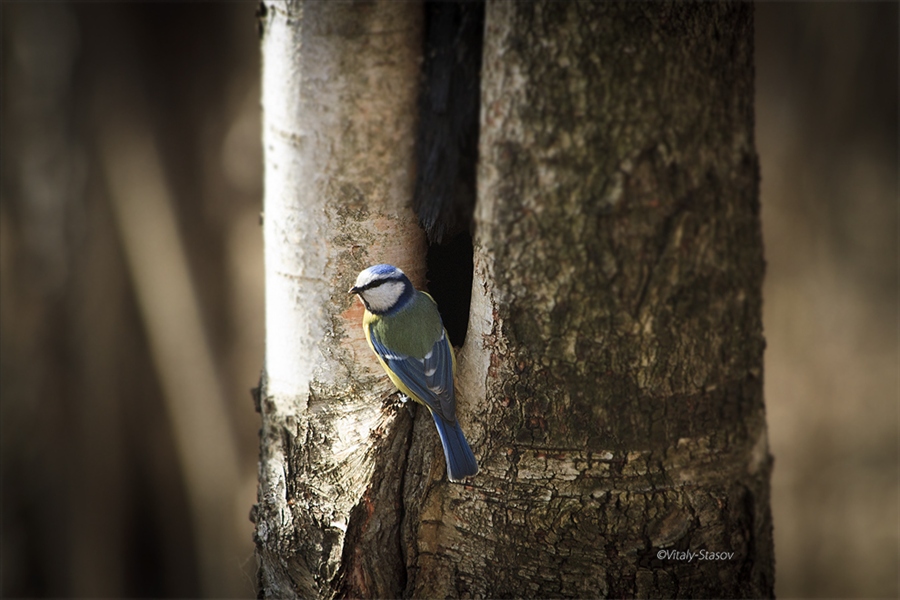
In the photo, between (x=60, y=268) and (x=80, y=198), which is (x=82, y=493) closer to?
→ (x=60, y=268)

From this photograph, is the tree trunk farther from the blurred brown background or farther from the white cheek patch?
the blurred brown background

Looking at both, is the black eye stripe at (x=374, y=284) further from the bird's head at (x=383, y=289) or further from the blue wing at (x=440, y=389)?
the blue wing at (x=440, y=389)

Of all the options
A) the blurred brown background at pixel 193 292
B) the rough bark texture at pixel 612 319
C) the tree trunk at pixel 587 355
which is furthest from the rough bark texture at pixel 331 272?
the blurred brown background at pixel 193 292

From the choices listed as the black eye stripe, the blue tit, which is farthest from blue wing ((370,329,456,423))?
the black eye stripe

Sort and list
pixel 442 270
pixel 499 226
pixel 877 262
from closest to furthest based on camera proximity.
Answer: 1. pixel 499 226
2. pixel 442 270
3. pixel 877 262

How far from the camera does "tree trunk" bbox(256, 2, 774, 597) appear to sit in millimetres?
1140

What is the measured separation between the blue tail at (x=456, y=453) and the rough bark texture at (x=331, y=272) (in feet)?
0.36

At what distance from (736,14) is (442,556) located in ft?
3.64

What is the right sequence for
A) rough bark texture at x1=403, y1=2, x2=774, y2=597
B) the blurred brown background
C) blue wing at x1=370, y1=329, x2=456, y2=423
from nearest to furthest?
rough bark texture at x1=403, y1=2, x2=774, y2=597
blue wing at x1=370, y1=329, x2=456, y2=423
the blurred brown background

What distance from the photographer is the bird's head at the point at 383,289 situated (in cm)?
134

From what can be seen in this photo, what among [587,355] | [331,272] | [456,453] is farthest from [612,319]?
[331,272]

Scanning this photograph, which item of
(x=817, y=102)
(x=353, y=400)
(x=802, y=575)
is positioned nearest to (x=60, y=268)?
(x=353, y=400)

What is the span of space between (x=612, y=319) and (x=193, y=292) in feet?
9.31

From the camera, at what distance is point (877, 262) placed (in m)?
3.23
